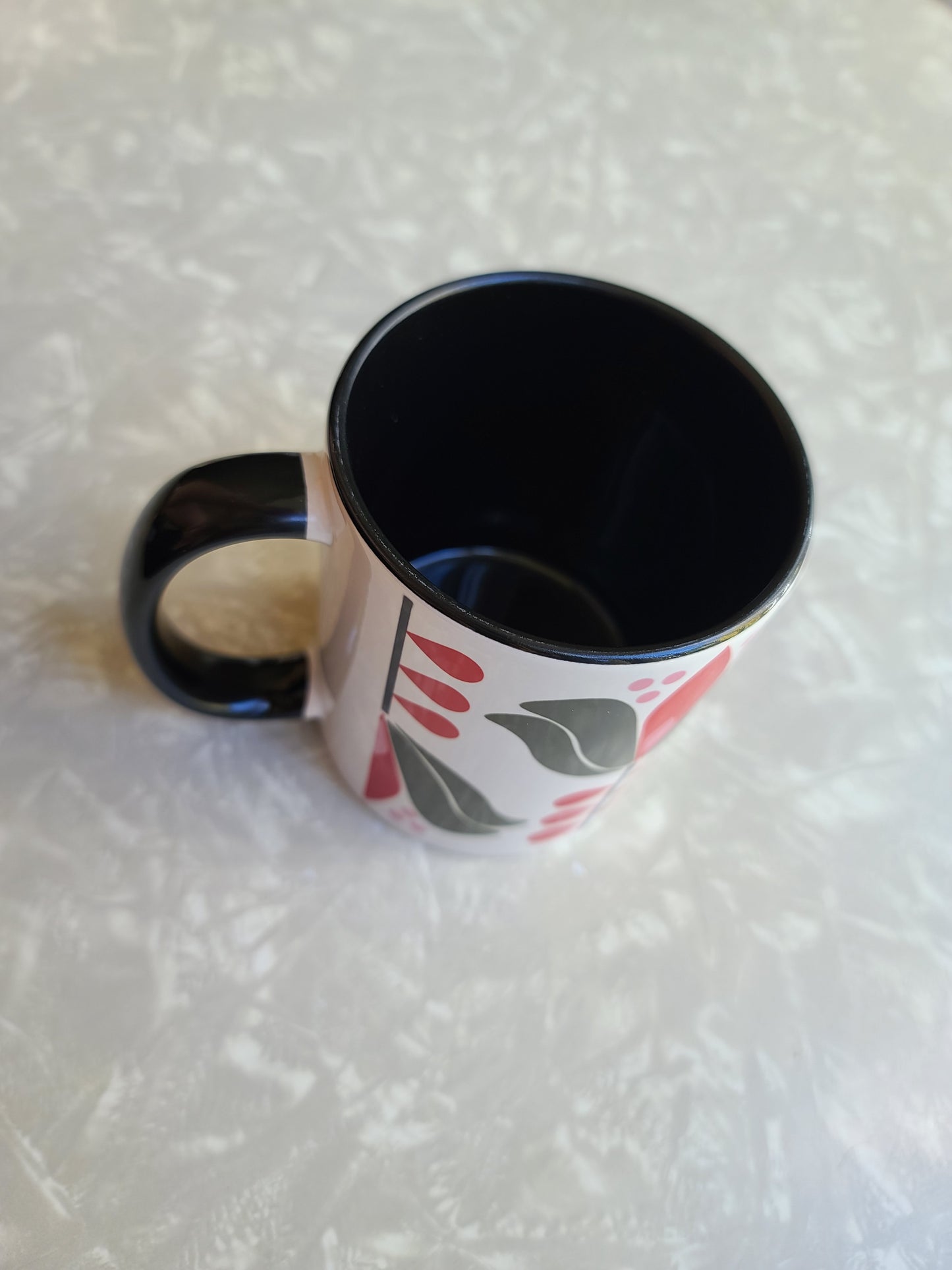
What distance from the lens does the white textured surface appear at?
325mm

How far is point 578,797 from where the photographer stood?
0.34m

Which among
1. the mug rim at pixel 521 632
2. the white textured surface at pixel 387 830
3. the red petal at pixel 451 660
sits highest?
the mug rim at pixel 521 632

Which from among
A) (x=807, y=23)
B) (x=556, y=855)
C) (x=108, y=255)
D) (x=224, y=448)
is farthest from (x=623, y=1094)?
(x=807, y=23)

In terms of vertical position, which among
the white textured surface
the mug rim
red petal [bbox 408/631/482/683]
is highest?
the mug rim

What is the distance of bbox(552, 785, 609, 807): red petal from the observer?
0.34m

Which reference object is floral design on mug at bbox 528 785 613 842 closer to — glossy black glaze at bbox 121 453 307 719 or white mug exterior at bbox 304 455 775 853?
white mug exterior at bbox 304 455 775 853

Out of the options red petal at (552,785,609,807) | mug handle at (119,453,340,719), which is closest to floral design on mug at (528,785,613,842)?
red petal at (552,785,609,807)

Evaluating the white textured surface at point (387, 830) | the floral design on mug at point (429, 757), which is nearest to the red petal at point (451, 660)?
the floral design on mug at point (429, 757)

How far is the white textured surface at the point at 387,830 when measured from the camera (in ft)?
1.07

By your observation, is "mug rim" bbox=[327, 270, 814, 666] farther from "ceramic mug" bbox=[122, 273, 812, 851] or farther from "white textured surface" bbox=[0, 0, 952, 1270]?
"white textured surface" bbox=[0, 0, 952, 1270]

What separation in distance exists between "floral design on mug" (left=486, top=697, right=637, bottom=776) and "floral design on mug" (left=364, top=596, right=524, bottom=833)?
0.7 inches

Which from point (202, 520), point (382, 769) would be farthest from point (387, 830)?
point (202, 520)

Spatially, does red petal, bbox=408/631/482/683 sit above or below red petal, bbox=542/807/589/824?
above

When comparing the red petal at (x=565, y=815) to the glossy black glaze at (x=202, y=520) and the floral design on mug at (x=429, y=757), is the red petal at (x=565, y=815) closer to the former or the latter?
the floral design on mug at (x=429, y=757)
